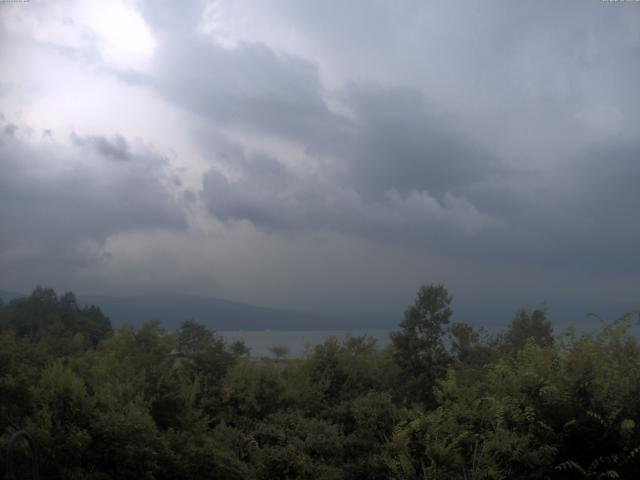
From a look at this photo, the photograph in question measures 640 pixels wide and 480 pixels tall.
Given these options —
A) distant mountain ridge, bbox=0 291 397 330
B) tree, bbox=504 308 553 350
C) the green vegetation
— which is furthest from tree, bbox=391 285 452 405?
distant mountain ridge, bbox=0 291 397 330

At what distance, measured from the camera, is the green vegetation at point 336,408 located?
7.86 m

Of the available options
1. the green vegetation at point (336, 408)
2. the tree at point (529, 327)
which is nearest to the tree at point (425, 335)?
the green vegetation at point (336, 408)

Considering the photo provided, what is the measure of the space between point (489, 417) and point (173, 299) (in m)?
46.7

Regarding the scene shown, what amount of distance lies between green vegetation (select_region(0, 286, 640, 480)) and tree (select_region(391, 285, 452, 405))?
3 cm

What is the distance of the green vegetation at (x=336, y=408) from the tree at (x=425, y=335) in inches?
1.3

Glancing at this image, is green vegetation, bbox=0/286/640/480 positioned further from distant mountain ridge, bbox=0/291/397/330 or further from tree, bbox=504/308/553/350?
distant mountain ridge, bbox=0/291/397/330

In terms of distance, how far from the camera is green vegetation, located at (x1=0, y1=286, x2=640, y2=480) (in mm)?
7863

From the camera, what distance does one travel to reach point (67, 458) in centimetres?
777

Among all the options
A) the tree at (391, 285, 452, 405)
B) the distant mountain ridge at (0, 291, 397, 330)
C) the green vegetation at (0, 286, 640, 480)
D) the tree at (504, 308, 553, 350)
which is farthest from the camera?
the distant mountain ridge at (0, 291, 397, 330)

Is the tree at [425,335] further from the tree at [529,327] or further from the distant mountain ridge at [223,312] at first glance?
the distant mountain ridge at [223,312]

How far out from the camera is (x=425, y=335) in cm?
1402

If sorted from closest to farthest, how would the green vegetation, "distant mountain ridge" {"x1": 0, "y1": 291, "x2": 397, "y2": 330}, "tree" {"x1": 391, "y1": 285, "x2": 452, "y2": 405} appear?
the green vegetation
"tree" {"x1": 391, "y1": 285, "x2": 452, "y2": 405}
"distant mountain ridge" {"x1": 0, "y1": 291, "x2": 397, "y2": 330}

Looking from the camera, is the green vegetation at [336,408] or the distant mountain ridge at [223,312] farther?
the distant mountain ridge at [223,312]

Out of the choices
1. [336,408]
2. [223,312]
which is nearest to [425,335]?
[336,408]
